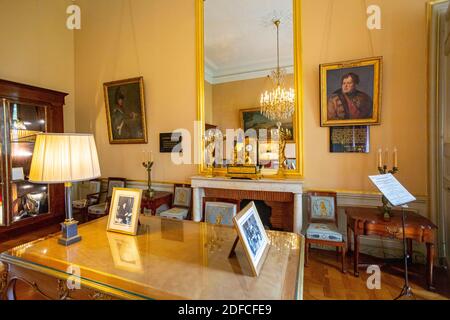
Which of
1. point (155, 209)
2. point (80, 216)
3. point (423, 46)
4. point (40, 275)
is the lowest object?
point (80, 216)

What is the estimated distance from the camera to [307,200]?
312cm

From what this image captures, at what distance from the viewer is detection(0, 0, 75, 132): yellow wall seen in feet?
12.5

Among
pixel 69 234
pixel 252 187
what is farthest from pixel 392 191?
pixel 69 234

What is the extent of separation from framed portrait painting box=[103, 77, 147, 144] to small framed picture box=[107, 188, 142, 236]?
278cm

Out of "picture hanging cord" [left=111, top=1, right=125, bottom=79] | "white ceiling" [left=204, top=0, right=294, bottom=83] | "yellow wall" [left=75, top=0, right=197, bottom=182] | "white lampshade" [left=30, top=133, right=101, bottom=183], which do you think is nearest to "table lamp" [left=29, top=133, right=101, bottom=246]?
"white lampshade" [left=30, top=133, right=101, bottom=183]

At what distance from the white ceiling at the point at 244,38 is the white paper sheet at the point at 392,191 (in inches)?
76.6

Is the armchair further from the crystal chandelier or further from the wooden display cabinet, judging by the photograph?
the crystal chandelier

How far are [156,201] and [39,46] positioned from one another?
12.4 feet

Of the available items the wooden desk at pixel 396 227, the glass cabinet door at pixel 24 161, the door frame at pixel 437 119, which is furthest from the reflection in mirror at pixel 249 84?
the glass cabinet door at pixel 24 161

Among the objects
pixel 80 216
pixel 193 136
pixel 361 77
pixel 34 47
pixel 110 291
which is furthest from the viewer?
pixel 80 216

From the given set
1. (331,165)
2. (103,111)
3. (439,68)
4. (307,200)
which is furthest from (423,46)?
(103,111)

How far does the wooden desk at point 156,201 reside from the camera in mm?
3508

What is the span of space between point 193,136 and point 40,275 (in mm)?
2840
